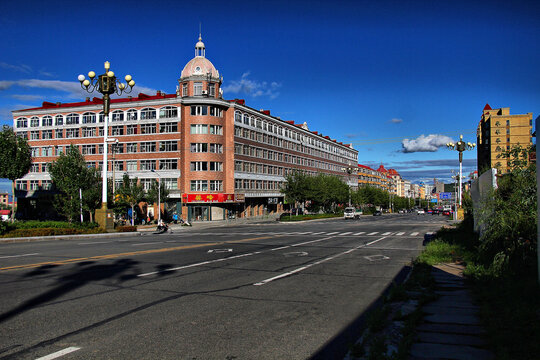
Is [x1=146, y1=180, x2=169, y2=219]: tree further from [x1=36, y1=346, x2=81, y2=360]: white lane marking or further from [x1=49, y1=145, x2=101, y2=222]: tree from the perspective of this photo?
[x1=36, y1=346, x2=81, y2=360]: white lane marking

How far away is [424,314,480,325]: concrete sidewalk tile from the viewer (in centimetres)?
664

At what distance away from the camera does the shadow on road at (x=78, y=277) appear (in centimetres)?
785

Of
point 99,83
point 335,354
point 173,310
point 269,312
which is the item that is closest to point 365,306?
point 269,312

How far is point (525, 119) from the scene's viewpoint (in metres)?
124

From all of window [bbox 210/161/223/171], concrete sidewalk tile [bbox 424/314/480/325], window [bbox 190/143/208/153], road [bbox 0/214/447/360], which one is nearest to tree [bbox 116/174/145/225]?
window [bbox 190/143/208/153]

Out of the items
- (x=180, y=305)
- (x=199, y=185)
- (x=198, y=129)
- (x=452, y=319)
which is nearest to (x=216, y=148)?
(x=198, y=129)

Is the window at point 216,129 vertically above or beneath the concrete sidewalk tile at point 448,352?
above

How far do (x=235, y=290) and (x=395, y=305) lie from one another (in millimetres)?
3635

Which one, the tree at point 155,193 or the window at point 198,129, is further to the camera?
the window at point 198,129

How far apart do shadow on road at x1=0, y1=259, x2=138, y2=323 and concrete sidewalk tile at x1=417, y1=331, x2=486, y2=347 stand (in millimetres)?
6566

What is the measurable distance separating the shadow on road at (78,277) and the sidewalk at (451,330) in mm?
6545

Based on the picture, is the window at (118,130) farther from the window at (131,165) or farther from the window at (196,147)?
the window at (196,147)

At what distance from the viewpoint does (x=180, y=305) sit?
8.16 metres

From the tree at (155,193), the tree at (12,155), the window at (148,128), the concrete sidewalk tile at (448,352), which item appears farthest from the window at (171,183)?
the concrete sidewalk tile at (448,352)
